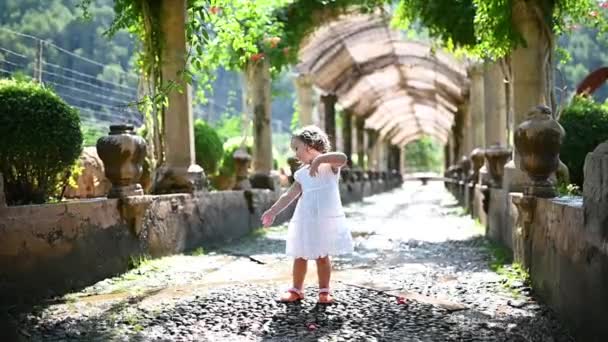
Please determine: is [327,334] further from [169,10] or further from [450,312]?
[169,10]

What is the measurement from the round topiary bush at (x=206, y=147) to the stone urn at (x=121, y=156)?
6342 mm

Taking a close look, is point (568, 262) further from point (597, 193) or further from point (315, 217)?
point (315, 217)

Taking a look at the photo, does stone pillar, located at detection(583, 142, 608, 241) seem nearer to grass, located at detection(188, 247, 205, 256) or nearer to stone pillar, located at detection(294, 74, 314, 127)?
grass, located at detection(188, 247, 205, 256)

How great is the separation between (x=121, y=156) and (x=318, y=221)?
2.03m

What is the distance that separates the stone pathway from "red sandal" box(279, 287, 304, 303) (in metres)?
0.07

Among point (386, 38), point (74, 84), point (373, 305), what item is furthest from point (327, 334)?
point (386, 38)

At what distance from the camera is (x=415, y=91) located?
25766 mm

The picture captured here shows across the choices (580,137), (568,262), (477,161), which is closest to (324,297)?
(568,262)

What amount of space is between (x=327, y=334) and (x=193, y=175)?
4.35 m

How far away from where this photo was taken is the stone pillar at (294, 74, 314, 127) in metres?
16.1

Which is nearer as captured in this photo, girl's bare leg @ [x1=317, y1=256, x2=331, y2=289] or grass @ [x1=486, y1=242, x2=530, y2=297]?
girl's bare leg @ [x1=317, y1=256, x2=331, y2=289]

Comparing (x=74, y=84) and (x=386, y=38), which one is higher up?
(x=386, y=38)

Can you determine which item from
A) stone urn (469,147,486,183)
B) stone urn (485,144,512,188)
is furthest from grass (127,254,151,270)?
stone urn (469,147,486,183)

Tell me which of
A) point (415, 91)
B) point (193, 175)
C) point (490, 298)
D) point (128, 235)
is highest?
point (415, 91)
